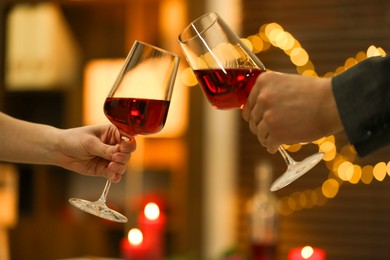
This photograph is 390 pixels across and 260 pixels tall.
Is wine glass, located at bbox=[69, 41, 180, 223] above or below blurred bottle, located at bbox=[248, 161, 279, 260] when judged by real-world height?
above

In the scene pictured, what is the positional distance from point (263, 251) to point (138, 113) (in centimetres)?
111

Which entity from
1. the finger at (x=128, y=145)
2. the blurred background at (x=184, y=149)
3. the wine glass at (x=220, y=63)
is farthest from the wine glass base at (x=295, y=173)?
the blurred background at (x=184, y=149)

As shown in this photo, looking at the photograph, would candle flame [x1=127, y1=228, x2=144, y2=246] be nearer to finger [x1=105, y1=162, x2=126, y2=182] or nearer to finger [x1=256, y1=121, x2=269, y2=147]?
finger [x1=105, y1=162, x2=126, y2=182]

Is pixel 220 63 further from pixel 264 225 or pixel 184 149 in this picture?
pixel 184 149

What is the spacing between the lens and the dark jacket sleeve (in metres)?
1.09

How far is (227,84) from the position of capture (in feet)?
4.03

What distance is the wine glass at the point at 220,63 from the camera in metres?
1.22

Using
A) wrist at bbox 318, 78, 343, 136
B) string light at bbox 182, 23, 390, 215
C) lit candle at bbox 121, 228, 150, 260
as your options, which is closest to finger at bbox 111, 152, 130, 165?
wrist at bbox 318, 78, 343, 136

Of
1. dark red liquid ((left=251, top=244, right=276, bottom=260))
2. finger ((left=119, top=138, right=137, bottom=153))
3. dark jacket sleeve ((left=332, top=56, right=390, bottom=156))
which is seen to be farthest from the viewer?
dark red liquid ((left=251, top=244, right=276, bottom=260))

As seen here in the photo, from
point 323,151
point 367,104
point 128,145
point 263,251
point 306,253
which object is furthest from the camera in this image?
point 323,151

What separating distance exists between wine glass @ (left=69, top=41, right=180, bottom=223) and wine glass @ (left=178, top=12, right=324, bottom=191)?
2.1 inches

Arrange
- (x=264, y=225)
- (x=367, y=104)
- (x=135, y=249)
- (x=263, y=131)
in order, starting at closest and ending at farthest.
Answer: (x=367, y=104)
(x=263, y=131)
(x=135, y=249)
(x=264, y=225)

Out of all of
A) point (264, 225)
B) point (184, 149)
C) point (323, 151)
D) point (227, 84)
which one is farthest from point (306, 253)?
point (184, 149)

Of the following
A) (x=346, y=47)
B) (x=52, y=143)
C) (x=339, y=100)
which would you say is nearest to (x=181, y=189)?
(x=346, y=47)
